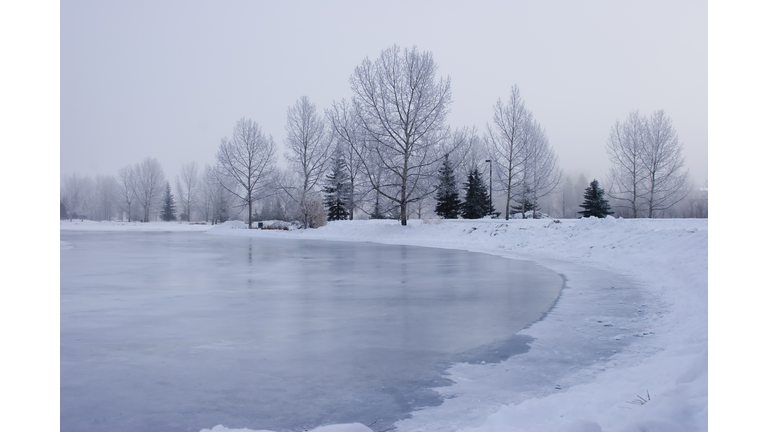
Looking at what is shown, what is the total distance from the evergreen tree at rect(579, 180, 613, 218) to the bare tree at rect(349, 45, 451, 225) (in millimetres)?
18959

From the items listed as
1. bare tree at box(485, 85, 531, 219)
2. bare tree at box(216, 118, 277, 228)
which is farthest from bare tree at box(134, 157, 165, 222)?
bare tree at box(485, 85, 531, 219)

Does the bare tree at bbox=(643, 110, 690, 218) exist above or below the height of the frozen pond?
above

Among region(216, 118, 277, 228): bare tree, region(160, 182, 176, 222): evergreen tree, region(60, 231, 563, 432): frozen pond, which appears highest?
region(216, 118, 277, 228): bare tree

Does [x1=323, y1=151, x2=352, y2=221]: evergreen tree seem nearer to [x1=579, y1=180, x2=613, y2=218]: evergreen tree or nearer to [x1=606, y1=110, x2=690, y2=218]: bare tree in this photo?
[x1=579, y1=180, x2=613, y2=218]: evergreen tree

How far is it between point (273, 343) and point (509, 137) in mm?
32855

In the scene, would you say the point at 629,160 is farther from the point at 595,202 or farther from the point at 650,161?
the point at 595,202

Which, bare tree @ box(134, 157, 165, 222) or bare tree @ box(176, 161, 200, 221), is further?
bare tree @ box(176, 161, 200, 221)

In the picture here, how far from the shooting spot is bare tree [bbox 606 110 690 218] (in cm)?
2726

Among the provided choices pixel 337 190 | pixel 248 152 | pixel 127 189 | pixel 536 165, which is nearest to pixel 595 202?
pixel 536 165

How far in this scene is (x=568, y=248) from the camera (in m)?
16.7
